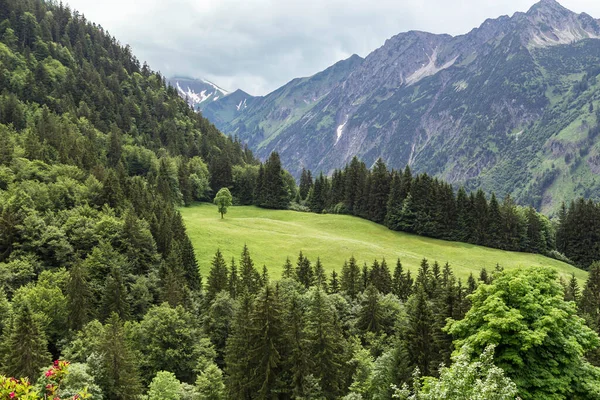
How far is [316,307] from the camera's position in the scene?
50.5m

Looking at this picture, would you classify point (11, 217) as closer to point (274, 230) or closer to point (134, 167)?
point (274, 230)

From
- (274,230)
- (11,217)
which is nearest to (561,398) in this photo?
(11,217)

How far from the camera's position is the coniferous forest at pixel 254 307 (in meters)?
30.2

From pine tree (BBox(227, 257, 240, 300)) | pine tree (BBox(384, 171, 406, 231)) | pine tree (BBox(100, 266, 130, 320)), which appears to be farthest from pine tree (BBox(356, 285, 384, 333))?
pine tree (BBox(384, 171, 406, 231))

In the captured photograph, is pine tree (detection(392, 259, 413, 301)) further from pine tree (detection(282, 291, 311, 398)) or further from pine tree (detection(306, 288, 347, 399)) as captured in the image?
pine tree (detection(282, 291, 311, 398))

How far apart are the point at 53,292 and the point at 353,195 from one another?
381ft

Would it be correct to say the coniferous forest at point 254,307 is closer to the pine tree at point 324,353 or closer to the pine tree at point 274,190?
the pine tree at point 324,353

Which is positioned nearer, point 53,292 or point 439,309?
point 439,309

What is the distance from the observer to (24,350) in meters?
47.8

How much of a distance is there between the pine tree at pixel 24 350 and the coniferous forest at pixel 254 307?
0.59 feet

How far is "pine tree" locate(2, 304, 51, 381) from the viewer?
47.3 m

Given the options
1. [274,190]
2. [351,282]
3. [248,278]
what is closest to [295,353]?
[248,278]

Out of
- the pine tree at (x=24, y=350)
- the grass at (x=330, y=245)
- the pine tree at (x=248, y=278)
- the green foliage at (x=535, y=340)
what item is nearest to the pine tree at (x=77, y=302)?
the pine tree at (x=24, y=350)

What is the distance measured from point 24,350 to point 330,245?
7465cm
